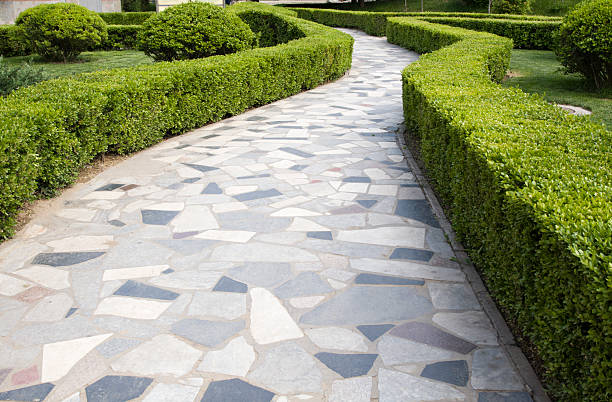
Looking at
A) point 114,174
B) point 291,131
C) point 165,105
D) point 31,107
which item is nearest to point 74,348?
point 31,107

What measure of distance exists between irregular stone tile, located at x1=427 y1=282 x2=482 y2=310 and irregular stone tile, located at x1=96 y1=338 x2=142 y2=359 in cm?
203

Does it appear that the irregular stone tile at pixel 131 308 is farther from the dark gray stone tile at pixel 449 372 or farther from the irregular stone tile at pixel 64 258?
the dark gray stone tile at pixel 449 372

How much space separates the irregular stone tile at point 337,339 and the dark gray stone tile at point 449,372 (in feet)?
1.31

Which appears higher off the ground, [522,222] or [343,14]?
[343,14]

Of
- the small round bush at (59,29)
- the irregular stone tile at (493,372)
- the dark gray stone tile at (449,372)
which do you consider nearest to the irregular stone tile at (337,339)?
the dark gray stone tile at (449,372)

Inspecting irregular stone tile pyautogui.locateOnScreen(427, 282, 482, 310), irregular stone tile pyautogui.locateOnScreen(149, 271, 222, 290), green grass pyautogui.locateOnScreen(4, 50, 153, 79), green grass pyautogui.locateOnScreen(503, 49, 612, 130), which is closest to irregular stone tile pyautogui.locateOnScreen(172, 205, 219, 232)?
irregular stone tile pyautogui.locateOnScreen(149, 271, 222, 290)

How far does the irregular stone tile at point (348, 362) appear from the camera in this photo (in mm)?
3090

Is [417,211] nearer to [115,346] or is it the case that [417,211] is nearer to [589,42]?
[115,346]

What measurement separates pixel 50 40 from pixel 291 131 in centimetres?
1310

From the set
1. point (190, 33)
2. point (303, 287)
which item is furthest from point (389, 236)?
point (190, 33)

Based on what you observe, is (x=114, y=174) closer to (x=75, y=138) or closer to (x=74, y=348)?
(x=75, y=138)

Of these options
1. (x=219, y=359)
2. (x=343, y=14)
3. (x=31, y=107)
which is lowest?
(x=219, y=359)

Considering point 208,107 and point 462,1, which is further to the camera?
point 462,1

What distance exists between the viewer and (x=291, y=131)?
8.67 metres
